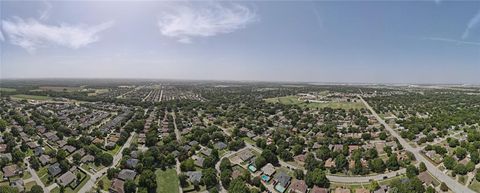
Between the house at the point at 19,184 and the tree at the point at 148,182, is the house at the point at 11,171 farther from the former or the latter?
the tree at the point at 148,182

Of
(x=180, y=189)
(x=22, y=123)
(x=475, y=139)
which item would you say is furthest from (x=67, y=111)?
(x=475, y=139)

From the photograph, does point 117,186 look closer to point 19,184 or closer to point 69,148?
point 19,184

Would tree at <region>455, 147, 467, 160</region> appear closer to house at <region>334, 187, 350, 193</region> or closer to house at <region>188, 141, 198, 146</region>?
house at <region>334, 187, 350, 193</region>

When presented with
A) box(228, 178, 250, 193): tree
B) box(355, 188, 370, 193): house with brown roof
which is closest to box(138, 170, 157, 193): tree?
box(228, 178, 250, 193): tree

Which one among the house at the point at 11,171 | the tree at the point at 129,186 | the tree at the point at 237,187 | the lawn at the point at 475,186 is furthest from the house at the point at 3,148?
the lawn at the point at 475,186

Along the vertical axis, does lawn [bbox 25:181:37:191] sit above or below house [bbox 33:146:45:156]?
below

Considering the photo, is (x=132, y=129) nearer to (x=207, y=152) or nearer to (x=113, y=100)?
(x=207, y=152)
